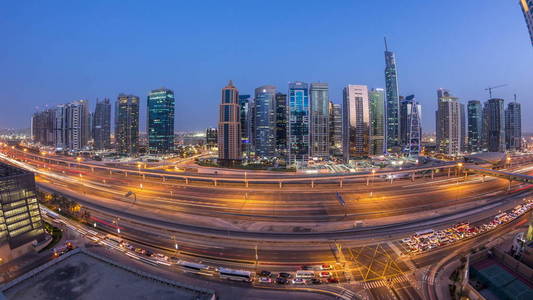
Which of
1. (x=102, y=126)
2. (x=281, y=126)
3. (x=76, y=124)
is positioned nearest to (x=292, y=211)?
(x=281, y=126)

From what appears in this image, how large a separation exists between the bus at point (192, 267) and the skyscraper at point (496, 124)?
13713 cm

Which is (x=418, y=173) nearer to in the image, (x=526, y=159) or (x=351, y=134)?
(x=351, y=134)

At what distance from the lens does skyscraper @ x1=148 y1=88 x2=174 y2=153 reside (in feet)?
349

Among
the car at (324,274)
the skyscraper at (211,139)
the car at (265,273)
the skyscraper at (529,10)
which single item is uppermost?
the skyscraper at (529,10)

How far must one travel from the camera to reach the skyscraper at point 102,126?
123938 millimetres

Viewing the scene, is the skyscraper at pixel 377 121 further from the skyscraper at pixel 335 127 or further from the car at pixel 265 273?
the car at pixel 265 273

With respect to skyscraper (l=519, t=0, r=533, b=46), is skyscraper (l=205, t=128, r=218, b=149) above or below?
below

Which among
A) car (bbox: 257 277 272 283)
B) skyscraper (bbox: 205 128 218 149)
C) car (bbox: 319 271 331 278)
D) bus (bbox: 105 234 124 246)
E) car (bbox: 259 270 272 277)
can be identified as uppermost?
skyscraper (bbox: 205 128 218 149)

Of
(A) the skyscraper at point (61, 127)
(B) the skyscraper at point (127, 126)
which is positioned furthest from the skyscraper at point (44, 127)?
(B) the skyscraper at point (127, 126)

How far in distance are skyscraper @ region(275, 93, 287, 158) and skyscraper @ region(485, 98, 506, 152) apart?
9608 centimetres

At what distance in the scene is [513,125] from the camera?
10738cm

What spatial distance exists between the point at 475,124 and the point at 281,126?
9935 centimetres

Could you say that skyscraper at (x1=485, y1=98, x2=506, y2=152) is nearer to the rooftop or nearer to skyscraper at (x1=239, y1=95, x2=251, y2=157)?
skyscraper at (x1=239, y1=95, x2=251, y2=157)

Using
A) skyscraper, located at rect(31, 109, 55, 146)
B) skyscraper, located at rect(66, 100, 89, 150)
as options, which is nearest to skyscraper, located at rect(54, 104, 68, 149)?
skyscraper, located at rect(66, 100, 89, 150)
